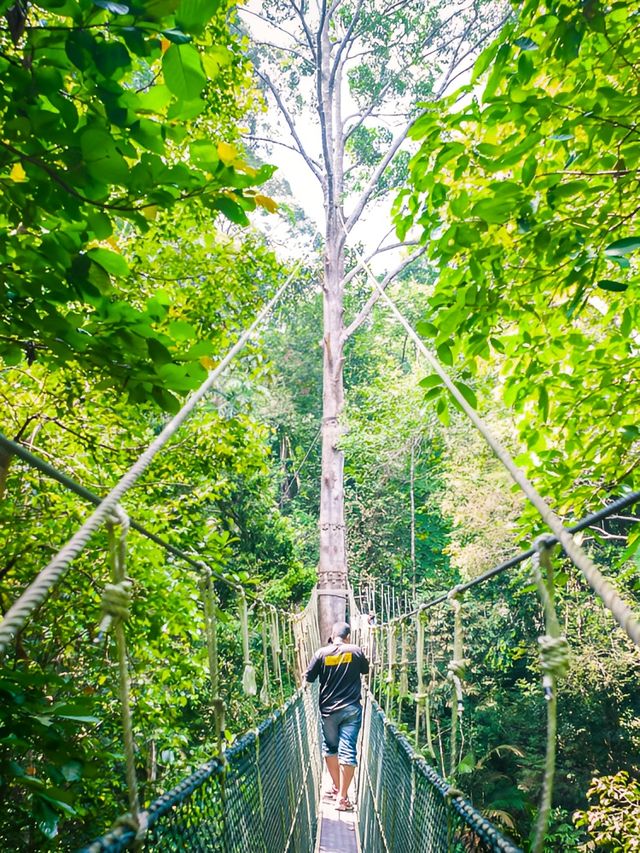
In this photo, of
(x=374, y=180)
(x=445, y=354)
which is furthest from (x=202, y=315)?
(x=374, y=180)

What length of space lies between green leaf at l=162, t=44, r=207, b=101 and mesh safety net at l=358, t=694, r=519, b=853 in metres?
0.90

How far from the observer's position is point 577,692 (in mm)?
6086

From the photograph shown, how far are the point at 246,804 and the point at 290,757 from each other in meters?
0.88

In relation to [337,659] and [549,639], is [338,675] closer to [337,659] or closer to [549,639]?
[337,659]

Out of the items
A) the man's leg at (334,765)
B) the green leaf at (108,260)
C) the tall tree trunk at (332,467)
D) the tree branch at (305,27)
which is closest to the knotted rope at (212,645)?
the green leaf at (108,260)

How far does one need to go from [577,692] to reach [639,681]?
737 millimetres

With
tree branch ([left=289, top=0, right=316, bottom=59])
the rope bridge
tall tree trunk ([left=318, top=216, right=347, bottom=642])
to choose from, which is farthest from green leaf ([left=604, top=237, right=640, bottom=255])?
tree branch ([left=289, top=0, right=316, bottom=59])

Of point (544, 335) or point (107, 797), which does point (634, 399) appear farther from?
point (107, 797)

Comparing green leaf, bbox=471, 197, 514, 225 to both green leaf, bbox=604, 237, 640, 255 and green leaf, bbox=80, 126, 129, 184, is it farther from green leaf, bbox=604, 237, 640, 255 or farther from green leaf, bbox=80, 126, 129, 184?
green leaf, bbox=80, 126, 129, 184

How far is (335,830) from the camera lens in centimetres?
273

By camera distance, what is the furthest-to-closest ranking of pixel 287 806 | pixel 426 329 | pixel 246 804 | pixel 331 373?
1. pixel 331 373
2. pixel 287 806
3. pixel 246 804
4. pixel 426 329

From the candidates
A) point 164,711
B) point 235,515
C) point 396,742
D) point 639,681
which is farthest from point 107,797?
point 639,681

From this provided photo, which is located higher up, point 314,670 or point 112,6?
point 112,6

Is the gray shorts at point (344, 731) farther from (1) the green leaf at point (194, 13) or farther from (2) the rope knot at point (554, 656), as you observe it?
(1) the green leaf at point (194, 13)
